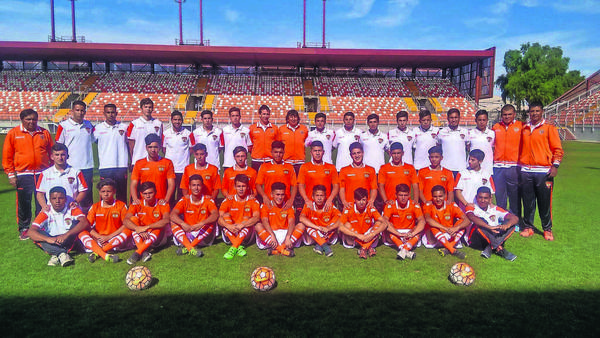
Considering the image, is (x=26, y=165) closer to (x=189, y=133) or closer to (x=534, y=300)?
(x=189, y=133)

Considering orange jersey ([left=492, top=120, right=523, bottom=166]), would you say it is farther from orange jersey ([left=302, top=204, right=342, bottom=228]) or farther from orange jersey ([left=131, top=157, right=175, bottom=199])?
orange jersey ([left=131, top=157, right=175, bottom=199])

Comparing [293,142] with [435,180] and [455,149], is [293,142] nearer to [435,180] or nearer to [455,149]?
[435,180]

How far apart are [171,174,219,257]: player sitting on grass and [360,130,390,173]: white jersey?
109 inches

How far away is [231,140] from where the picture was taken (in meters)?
6.63

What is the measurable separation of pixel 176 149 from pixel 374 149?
132 inches

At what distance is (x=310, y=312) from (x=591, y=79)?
50.4 meters

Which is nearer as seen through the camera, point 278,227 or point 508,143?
point 278,227

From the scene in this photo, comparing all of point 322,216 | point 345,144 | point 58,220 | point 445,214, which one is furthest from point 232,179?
point 445,214

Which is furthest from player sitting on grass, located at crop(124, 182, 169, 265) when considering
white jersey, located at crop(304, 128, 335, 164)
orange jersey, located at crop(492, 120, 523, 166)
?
orange jersey, located at crop(492, 120, 523, 166)

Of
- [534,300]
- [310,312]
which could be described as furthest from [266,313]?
[534,300]

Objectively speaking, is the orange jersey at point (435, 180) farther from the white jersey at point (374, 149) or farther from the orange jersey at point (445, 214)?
the white jersey at point (374, 149)

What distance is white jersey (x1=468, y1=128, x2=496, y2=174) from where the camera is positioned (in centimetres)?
600

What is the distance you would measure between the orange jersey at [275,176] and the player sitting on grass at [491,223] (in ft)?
8.42

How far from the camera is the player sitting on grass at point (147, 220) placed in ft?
15.3
